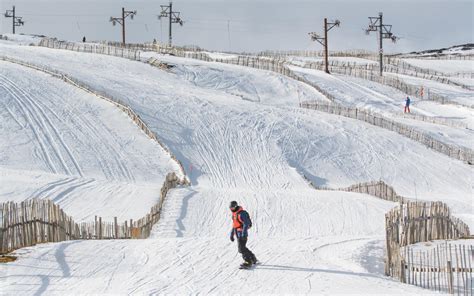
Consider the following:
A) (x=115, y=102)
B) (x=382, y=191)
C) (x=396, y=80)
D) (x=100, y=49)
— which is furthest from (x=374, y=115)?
(x=100, y=49)

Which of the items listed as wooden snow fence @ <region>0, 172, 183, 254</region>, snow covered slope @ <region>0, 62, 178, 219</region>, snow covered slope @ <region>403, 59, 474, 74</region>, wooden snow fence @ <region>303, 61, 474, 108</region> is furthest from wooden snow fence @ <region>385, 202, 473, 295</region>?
snow covered slope @ <region>403, 59, 474, 74</region>

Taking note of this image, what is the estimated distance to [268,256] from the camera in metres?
14.7

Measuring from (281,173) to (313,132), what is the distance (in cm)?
674

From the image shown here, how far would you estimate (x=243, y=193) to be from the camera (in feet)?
85.1

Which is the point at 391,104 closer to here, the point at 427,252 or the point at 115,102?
the point at 115,102

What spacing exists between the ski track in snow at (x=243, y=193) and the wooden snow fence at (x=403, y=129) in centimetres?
101

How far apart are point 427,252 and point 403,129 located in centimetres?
2550

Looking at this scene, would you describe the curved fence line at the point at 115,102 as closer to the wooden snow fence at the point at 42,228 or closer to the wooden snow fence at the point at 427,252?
the wooden snow fence at the point at 42,228

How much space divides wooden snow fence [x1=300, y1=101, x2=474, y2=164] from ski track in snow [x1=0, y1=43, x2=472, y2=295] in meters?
1.01

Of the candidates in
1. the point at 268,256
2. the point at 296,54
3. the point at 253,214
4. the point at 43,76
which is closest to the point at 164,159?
the point at 253,214

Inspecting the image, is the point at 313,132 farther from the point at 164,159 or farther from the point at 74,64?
the point at 74,64

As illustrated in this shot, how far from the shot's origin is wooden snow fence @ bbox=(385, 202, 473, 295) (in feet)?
42.8

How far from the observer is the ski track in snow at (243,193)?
12797 millimetres

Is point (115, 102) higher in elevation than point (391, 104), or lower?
lower
